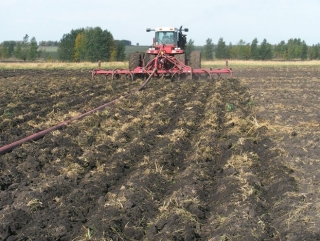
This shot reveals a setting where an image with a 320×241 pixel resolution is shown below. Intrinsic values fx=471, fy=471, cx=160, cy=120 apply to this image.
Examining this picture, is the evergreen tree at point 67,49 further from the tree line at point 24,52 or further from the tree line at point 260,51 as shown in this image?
the tree line at point 260,51

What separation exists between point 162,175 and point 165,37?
51.8 feet

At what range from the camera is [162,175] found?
597 cm

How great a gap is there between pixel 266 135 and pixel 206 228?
4400 mm

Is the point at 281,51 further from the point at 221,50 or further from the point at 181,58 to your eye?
the point at 181,58

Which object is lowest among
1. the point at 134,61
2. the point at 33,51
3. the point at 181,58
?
the point at 33,51

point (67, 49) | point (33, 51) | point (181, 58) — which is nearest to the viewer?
point (181, 58)

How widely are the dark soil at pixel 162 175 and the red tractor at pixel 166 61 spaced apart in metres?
7.19

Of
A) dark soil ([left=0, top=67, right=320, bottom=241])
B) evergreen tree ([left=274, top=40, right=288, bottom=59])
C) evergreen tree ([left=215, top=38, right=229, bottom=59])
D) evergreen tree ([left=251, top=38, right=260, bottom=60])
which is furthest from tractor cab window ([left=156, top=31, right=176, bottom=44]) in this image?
evergreen tree ([left=274, top=40, right=288, bottom=59])

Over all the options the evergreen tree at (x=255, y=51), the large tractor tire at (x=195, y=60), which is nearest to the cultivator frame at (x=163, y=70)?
the large tractor tire at (x=195, y=60)

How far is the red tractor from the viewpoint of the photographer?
1859 cm

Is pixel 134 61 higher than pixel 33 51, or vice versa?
pixel 134 61

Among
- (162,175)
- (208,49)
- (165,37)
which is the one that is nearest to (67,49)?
(208,49)

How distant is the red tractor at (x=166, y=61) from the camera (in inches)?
732

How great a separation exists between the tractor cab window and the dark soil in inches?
395
